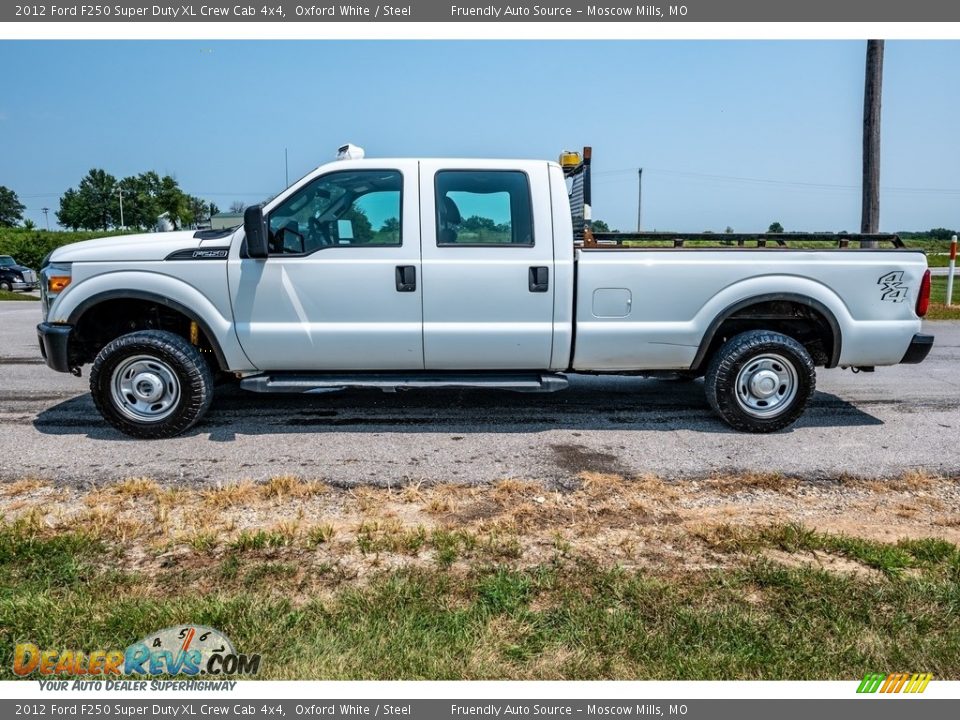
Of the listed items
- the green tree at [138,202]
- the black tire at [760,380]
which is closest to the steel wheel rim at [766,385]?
the black tire at [760,380]

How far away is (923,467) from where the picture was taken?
16.5 feet

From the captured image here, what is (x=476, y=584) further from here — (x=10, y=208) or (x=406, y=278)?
(x=10, y=208)

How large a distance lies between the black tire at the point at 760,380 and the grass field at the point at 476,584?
1330 mm

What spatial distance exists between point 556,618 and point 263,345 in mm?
3391

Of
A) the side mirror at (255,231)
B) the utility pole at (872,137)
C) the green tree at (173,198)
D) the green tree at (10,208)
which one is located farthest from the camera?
the green tree at (10,208)

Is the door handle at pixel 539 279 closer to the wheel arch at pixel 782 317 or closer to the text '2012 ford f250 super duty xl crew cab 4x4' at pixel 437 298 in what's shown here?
the text '2012 ford f250 super duty xl crew cab 4x4' at pixel 437 298

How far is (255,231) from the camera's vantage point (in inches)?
203

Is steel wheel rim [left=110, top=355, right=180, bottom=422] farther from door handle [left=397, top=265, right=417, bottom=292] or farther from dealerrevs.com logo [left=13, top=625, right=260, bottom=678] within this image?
dealerrevs.com logo [left=13, top=625, right=260, bottom=678]

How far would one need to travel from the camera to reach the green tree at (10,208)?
11146cm

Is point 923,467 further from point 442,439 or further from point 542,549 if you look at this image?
point 442,439

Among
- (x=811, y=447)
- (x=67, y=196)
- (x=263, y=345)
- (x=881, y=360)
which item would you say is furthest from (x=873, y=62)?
(x=67, y=196)

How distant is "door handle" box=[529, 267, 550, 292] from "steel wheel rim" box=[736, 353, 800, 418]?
1715 millimetres

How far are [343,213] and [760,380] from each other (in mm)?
3530

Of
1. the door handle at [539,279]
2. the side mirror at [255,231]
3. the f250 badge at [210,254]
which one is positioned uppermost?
the side mirror at [255,231]
